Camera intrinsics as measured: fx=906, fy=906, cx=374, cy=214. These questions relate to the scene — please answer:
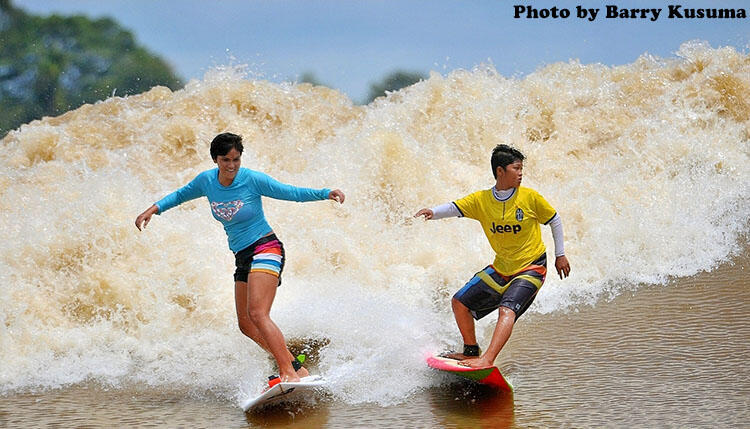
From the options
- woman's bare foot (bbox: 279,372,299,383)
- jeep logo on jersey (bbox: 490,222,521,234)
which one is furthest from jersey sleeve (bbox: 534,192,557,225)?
woman's bare foot (bbox: 279,372,299,383)

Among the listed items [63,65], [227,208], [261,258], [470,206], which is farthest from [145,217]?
[63,65]

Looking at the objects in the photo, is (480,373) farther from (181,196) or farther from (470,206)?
(181,196)

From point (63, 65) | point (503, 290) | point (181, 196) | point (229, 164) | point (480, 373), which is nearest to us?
point (480, 373)

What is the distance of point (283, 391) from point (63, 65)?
3620 cm

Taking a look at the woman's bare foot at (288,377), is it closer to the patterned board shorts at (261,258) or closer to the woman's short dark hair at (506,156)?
the patterned board shorts at (261,258)

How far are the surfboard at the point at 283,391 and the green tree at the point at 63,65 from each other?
33325 millimetres

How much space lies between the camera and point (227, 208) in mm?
4988

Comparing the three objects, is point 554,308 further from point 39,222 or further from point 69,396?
point 39,222

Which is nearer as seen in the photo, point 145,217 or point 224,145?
point 224,145

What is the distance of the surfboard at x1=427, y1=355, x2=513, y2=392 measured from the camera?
15.8ft

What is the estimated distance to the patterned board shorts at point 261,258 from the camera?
497cm

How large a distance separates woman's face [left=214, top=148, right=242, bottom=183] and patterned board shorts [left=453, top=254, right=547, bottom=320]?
1437mm

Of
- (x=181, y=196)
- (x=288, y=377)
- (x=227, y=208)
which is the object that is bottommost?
(x=288, y=377)

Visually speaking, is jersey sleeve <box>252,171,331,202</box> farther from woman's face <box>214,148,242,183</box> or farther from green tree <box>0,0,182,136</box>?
green tree <box>0,0,182,136</box>
